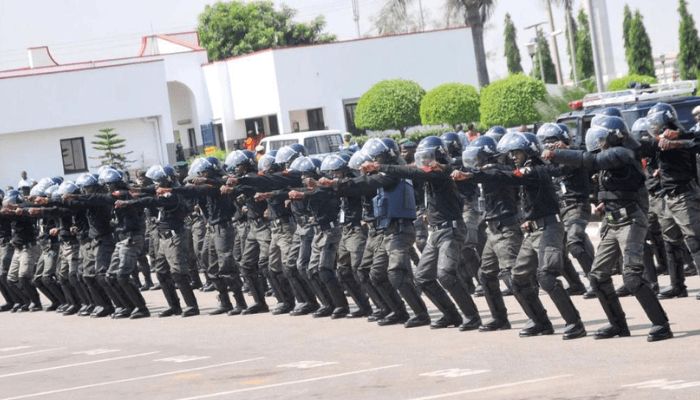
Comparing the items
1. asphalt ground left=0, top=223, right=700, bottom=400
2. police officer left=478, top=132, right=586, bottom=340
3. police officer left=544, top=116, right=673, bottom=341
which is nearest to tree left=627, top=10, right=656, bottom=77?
asphalt ground left=0, top=223, right=700, bottom=400

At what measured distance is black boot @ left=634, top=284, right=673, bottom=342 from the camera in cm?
1268

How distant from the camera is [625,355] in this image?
12.2m

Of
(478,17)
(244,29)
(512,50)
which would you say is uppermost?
(244,29)

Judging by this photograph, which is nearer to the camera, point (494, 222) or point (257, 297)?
point (494, 222)

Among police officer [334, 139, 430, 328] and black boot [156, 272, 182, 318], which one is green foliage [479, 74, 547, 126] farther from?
police officer [334, 139, 430, 328]

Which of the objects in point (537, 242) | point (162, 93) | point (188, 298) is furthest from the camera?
point (162, 93)

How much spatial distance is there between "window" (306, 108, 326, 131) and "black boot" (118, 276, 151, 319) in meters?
35.9

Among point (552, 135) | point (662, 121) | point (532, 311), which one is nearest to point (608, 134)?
point (552, 135)

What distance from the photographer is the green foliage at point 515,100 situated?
4184 cm

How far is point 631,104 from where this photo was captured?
81.5ft

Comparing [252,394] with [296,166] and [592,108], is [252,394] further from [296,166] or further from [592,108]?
[592,108]

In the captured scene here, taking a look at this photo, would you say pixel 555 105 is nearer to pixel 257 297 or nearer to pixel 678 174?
pixel 257 297

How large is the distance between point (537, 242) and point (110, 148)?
4336 cm

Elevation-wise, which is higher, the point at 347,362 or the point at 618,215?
the point at 618,215
